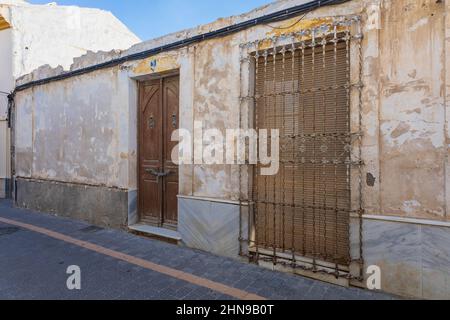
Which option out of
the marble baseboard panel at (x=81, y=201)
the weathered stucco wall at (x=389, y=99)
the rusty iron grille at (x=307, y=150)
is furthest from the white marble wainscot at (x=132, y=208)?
the rusty iron grille at (x=307, y=150)

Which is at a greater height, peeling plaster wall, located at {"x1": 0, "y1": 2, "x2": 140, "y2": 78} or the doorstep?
peeling plaster wall, located at {"x1": 0, "y1": 2, "x2": 140, "y2": 78}

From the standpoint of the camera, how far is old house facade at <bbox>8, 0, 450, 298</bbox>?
10.3 feet

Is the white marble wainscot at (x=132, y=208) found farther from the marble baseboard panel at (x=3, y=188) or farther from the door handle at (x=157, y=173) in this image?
the marble baseboard panel at (x=3, y=188)

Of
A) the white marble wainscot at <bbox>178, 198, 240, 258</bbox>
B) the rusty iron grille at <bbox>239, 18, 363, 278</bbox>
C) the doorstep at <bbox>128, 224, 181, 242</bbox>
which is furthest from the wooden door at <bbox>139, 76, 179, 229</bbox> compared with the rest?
the rusty iron grille at <bbox>239, 18, 363, 278</bbox>

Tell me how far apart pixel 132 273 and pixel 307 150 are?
111 inches

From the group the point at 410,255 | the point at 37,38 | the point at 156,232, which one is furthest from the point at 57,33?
the point at 410,255

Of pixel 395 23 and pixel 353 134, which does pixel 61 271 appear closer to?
pixel 353 134

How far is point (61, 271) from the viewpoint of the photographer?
398cm

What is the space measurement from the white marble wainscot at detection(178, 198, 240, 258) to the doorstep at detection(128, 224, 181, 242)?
191 millimetres

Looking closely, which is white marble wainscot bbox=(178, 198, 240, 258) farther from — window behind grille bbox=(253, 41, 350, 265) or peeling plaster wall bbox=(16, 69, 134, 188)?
peeling plaster wall bbox=(16, 69, 134, 188)

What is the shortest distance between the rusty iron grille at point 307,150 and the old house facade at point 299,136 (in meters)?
0.02

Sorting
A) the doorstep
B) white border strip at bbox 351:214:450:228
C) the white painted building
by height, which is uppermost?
the white painted building

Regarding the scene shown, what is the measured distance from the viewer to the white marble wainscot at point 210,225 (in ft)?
14.5

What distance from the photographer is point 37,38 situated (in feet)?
33.3
